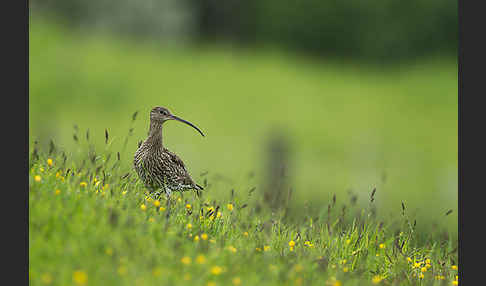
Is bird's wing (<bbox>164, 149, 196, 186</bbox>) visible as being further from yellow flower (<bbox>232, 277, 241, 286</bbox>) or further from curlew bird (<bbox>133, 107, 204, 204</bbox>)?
yellow flower (<bbox>232, 277, 241, 286</bbox>)

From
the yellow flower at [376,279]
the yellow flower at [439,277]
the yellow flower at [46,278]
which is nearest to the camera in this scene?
the yellow flower at [46,278]

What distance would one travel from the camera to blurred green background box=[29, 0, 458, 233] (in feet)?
109

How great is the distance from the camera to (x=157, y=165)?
779cm

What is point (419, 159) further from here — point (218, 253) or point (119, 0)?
point (218, 253)

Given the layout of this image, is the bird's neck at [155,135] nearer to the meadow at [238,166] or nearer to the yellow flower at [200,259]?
the meadow at [238,166]

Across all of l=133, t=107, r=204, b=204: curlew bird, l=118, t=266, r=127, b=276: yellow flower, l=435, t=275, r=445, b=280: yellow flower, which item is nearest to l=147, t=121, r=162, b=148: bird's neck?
l=133, t=107, r=204, b=204: curlew bird

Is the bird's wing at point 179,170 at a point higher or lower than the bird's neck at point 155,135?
lower

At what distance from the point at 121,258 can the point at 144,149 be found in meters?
2.35

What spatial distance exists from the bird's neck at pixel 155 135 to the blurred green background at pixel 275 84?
17.2 m

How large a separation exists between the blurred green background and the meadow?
0.54 ft

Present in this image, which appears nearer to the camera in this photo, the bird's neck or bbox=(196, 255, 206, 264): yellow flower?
bbox=(196, 255, 206, 264): yellow flower

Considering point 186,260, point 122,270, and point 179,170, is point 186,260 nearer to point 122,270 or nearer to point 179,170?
point 122,270

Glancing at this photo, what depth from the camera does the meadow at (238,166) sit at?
6.08 metres

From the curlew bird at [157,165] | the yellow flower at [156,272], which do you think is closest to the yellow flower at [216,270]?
the yellow flower at [156,272]
